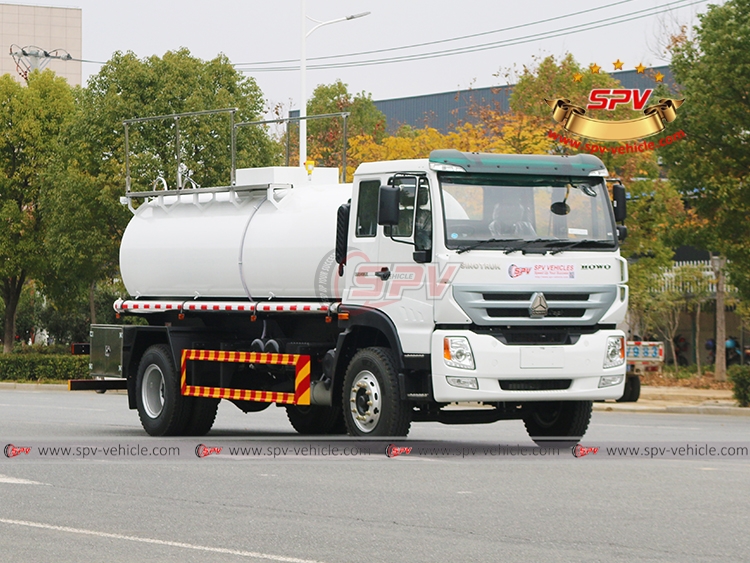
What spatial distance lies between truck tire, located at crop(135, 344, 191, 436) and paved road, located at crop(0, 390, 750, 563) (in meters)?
3.35

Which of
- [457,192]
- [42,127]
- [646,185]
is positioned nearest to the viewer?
[457,192]

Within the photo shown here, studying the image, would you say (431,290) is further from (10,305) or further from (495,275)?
(10,305)

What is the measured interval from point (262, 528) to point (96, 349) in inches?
407

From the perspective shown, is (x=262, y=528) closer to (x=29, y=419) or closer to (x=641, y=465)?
(x=641, y=465)

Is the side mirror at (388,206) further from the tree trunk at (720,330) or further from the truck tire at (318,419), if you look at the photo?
the tree trunk at (720,330)

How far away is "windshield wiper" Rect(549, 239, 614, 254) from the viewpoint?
15047 millimetres

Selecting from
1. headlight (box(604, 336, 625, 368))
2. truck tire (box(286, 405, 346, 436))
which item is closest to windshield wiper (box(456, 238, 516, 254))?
headlight (box(604, 336, 625, 368))

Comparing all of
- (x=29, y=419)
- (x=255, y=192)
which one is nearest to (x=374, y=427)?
(x=255, y=192)

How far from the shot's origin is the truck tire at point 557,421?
16234mm

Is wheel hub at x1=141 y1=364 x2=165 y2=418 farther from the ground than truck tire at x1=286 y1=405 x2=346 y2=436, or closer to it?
farther from the ground

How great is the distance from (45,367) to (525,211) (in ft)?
93.0

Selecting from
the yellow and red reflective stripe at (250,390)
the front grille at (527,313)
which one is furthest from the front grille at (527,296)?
the yellow and red reflective stripe at (250,390)

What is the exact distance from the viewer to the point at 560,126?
3878 cm

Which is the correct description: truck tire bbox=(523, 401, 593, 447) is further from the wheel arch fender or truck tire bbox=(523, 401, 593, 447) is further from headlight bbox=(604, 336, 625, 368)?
the wheel arch fender
